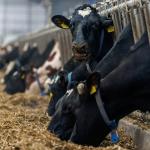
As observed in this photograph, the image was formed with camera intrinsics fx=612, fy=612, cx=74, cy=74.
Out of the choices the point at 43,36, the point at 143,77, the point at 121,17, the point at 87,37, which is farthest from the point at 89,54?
the point at 43,36

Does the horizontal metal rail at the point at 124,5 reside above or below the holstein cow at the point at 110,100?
above

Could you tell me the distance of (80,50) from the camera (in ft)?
23.8

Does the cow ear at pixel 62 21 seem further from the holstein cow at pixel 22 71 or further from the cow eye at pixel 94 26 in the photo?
the holstein cow at pixel 22 71

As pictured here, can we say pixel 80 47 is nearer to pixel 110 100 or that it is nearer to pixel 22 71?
pixel 110 100

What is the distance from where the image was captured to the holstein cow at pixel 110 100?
19.5 feet

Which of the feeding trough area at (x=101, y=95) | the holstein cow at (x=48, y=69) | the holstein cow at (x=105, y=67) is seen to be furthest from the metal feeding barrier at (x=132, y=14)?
the holstein cow at (x=48, y=69)

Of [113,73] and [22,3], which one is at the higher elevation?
[113,73]

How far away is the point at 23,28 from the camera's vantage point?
4916 centimetres

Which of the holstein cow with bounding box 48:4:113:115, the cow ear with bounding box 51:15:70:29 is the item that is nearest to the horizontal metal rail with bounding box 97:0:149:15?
the holstein cow with bounding box 48:4:113:115

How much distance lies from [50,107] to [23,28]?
134 feet

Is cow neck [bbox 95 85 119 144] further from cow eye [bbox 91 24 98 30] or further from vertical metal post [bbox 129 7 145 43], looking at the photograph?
A: cow eye [bbox 91 24 98 30]

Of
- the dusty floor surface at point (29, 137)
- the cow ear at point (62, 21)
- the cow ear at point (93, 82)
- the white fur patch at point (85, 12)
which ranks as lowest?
the dusty floor surface at point (29, 137)

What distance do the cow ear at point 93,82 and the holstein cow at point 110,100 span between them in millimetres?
30

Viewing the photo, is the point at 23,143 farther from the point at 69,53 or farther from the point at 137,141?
the point at 69,53
